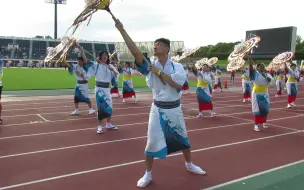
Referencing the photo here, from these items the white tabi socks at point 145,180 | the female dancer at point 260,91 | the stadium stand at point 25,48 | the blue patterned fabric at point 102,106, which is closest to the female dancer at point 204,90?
the female dancer at point 260,91

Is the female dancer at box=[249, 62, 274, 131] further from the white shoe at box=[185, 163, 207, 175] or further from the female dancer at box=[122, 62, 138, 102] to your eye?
the female dancer at box=[122, 62, 138, 102]

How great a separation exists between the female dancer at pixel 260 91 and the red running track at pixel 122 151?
0.47m

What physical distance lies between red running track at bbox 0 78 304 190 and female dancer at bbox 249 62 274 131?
47cm

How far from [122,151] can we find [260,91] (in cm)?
442

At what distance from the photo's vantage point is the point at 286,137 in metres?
8.38

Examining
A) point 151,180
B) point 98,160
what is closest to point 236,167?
point 151,180

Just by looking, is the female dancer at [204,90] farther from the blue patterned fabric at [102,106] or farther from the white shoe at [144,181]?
the white shoe at [144,181]

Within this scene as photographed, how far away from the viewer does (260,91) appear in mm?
9047

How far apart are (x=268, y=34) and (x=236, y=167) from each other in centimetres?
4802

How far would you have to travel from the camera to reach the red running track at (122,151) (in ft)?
16.8

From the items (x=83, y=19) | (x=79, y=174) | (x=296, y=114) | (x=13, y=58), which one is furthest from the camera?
(x=13, y=58)

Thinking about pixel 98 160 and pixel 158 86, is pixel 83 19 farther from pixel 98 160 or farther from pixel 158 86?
pixel 98 160

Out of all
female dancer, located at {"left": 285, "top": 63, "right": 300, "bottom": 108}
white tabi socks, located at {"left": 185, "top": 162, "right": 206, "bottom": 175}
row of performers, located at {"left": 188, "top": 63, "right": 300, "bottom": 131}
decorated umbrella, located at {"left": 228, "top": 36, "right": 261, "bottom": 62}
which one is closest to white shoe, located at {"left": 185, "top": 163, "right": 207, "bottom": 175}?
white tabi socks, located at {"left": 185, "top": 162, "right": 206, "bottom": 175}

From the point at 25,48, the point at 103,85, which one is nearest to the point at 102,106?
the point at 103,85
